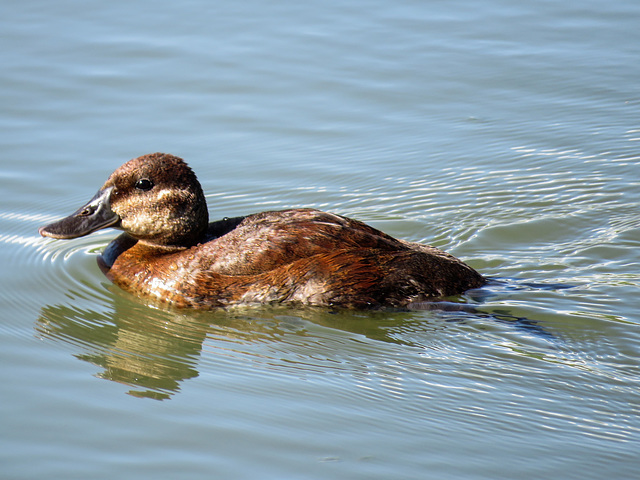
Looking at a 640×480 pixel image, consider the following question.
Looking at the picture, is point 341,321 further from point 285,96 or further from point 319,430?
point 285,96

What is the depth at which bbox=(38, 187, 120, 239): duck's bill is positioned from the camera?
6.82m

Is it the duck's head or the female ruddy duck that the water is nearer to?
the female ruddy duck

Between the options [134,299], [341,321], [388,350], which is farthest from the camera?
[134,299]

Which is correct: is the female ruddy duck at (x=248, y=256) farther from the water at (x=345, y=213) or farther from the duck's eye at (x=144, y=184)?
the water at (x=345, y=213)

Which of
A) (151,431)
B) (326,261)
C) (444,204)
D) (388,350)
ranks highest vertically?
(444,204)

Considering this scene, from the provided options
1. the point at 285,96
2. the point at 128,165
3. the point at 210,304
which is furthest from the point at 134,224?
the point at 285,96

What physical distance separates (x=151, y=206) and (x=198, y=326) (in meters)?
1.06

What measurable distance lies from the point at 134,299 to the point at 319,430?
2.41 metres

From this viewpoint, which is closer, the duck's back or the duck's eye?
the duck's back

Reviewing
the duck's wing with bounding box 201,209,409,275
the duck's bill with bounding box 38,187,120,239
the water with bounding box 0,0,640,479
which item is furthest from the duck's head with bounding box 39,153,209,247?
the water with bounding box 0,0,640,479

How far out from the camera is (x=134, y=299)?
671cm

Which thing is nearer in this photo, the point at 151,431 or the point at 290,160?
the point at 151,431

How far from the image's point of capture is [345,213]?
8195mm

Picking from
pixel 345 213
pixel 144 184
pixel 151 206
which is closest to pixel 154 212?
pixel 151 206
